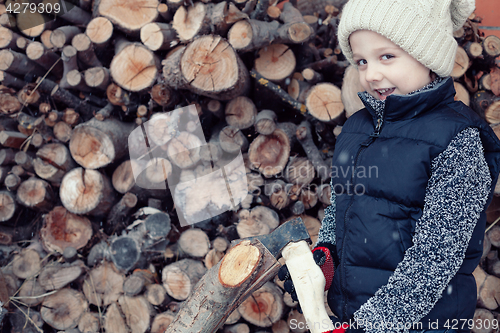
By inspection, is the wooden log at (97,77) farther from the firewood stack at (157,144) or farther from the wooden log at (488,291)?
the wooden log at (488,291)

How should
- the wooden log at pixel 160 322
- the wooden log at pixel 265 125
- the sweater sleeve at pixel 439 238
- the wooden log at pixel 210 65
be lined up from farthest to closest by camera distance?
the wooden log at pixel 160 322
the wooden log at pixel 265 125
the wooden log at pixel 210 65
the sweater sleeve at pixel 439 238

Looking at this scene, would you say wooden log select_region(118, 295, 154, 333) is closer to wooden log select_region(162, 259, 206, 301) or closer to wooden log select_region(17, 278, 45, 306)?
wooden log select_region(162, 259, 206, 301)

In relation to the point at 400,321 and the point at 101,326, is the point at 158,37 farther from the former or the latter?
the point at 400,321

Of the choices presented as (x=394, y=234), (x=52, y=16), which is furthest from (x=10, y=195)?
(x=394, y=234)

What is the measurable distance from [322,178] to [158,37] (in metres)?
1.52

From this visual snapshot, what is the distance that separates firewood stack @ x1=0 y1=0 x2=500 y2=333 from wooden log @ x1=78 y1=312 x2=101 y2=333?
1cm

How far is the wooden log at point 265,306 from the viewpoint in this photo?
2086 mm

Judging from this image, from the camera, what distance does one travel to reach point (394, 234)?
1226mm

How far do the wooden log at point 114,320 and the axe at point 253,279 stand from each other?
1.12 meters

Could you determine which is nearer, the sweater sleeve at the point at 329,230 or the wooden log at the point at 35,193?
the sweater sleeve at the point at 329,230

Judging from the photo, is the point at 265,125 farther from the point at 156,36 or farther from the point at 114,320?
the point at 114,320

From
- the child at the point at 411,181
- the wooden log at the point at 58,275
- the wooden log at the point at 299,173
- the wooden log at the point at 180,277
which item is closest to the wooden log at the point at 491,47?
the child at the point at 411,181

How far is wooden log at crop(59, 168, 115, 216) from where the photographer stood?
2.40m

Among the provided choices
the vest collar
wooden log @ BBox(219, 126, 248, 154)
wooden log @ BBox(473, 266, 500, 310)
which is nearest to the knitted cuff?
the vest collar
